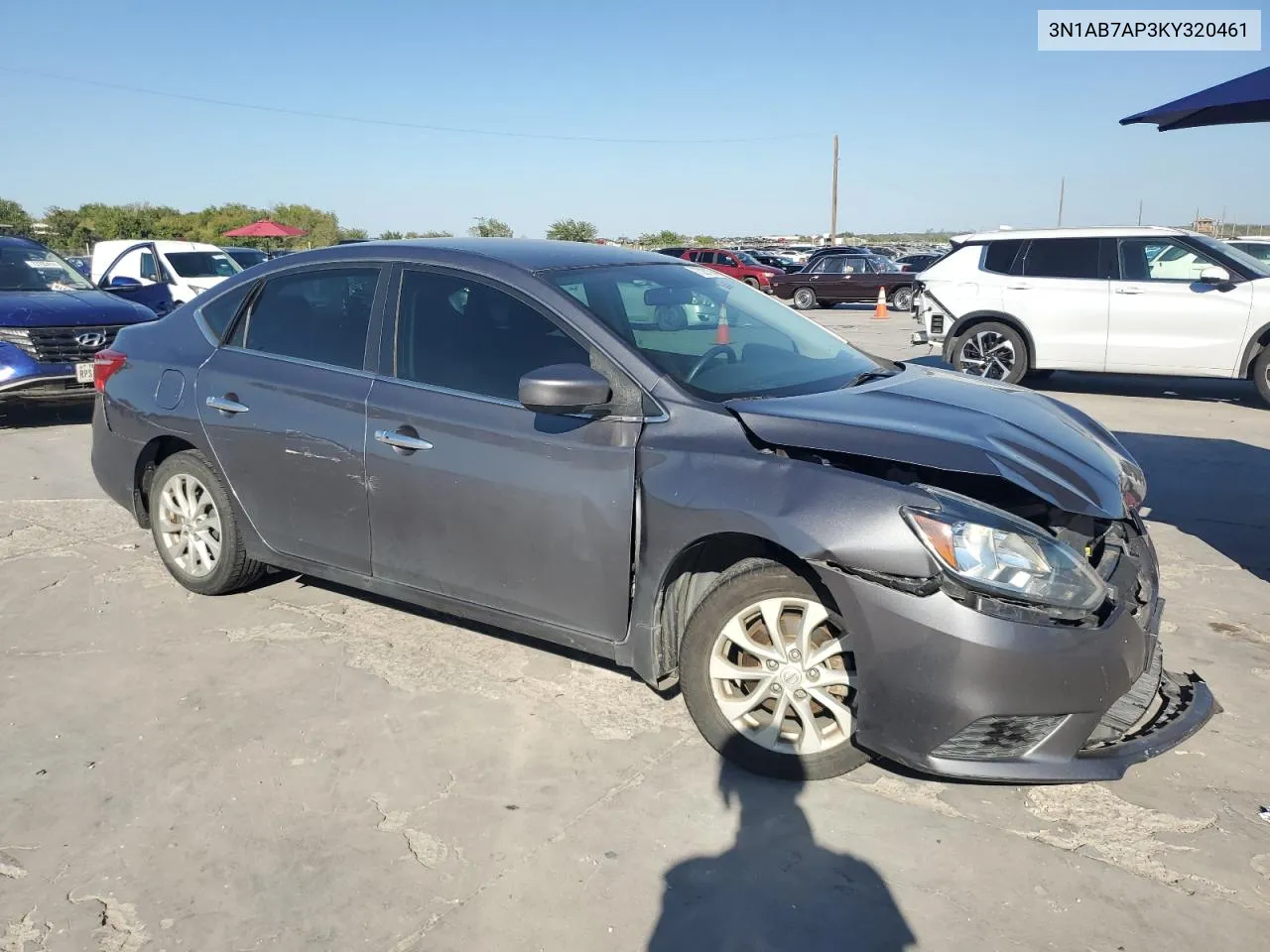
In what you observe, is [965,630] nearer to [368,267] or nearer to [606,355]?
[606,355]

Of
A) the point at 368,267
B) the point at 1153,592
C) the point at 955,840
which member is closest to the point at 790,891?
the point at 955,840

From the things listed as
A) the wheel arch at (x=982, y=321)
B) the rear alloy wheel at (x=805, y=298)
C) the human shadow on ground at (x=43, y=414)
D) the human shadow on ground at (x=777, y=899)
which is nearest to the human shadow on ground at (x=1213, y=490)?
the wheel arch at (x=982, y=321)

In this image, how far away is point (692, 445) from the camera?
11.2 feet

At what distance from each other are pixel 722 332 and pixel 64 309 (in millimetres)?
7929

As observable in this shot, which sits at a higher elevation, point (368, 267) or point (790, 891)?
point (368, 267)

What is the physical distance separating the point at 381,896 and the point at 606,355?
1.85 metres

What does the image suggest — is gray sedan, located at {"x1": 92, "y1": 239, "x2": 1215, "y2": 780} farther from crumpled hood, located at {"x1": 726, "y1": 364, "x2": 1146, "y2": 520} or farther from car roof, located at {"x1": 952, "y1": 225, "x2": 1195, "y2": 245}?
car roof, located at {"x1": 952, "y1": 225, "x2": 1195, "y2": 245}

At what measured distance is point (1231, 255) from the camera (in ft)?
34.6

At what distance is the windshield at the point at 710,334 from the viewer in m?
3.75

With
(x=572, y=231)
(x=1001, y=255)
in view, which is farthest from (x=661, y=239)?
(x=1001, y=255)

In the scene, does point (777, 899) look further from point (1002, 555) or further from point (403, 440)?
point (403, 440)

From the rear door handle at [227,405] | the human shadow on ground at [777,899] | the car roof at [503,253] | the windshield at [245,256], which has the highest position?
the windshield at [245,256]

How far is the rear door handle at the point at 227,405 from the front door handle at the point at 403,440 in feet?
2.93

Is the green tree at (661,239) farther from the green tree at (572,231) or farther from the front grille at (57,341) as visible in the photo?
the front grille at (57,341)
